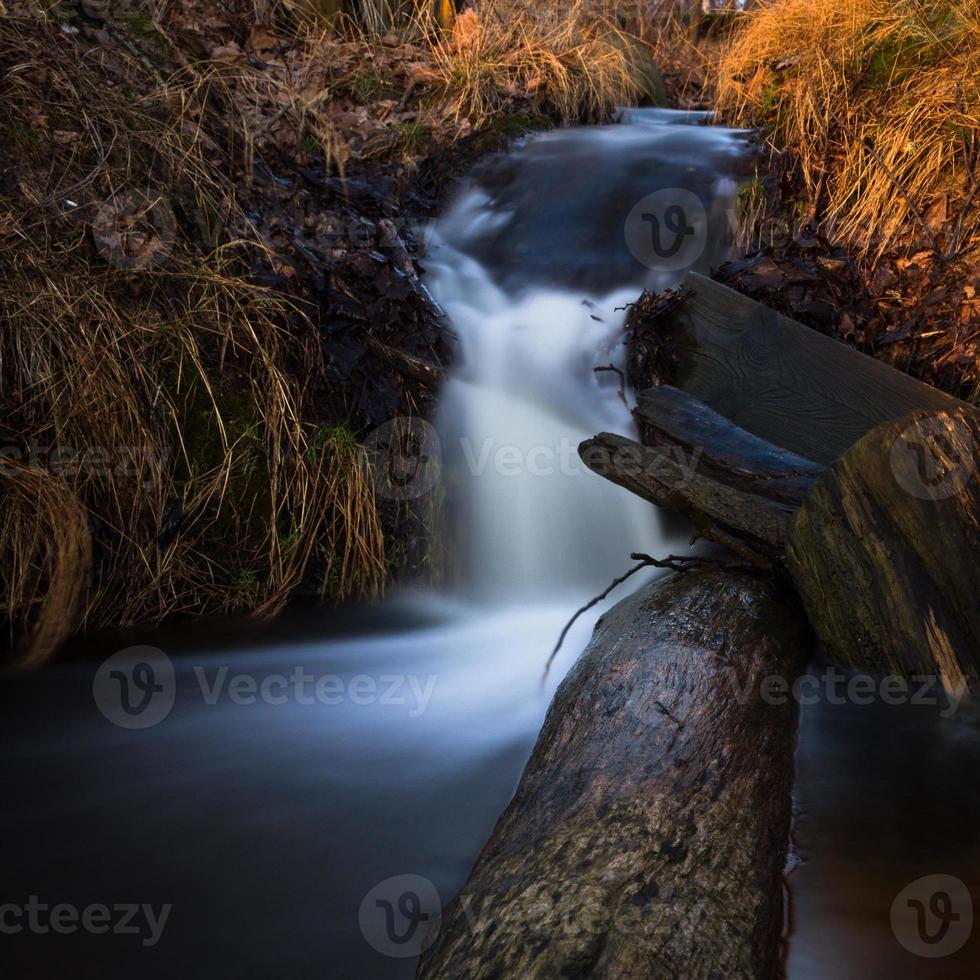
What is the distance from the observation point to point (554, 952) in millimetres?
1252

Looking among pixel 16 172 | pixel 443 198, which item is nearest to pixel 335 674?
pixel 16 172

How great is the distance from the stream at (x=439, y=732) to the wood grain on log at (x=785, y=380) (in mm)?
444

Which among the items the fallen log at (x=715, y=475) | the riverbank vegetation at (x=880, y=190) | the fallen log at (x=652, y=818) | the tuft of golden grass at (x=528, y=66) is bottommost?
the fallen log at (x=652, y=818)

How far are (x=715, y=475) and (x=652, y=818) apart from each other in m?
1.49

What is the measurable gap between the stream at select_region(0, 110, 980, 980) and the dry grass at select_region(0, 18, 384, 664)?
0.24 m

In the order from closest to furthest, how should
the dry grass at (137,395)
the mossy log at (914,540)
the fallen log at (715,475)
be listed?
the mossy log at (914,540), the fallen log at (715,475), the dry grass at (137,395)

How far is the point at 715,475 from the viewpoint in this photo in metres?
2.82

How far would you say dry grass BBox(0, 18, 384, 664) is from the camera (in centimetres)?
311

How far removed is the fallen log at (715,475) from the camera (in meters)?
2.54

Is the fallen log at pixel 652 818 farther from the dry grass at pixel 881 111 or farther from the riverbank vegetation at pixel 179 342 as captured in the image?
the dry grass at pixel 881 111

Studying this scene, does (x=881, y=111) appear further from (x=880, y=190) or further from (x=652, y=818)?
(x=652, y=818)

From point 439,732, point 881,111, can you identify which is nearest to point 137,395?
point 439,732

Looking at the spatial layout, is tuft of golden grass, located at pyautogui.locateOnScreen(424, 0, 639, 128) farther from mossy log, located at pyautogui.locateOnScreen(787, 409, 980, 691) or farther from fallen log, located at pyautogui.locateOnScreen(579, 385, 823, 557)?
mossy log, located at pyautogui.locateOnScreen(787, 409, 980, 691)

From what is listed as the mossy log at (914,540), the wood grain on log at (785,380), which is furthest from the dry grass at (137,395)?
the mossy log at (914,540)
